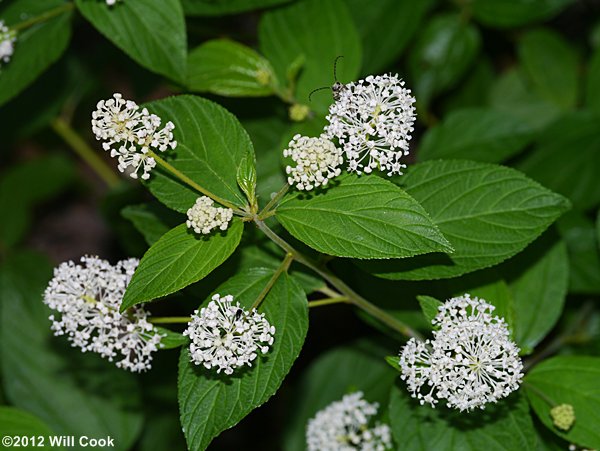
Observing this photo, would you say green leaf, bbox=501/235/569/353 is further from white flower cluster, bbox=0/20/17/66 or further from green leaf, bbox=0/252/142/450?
white flower cluster, bbox=0/20/17/66

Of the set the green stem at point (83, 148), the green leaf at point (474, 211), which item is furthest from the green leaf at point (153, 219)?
the green stem at point (83, 148)

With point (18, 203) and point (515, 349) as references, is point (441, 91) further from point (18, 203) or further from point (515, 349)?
point (18, 203)

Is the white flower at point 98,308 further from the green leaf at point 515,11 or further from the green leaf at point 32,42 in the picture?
the green leaf at point 515,11

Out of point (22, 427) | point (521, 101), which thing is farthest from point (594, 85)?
point (22, 427)

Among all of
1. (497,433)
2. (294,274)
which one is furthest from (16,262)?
(497,433)

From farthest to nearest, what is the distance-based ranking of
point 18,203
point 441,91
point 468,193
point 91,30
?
point 91,30, point 18,203, point 441,91, point 468,193
